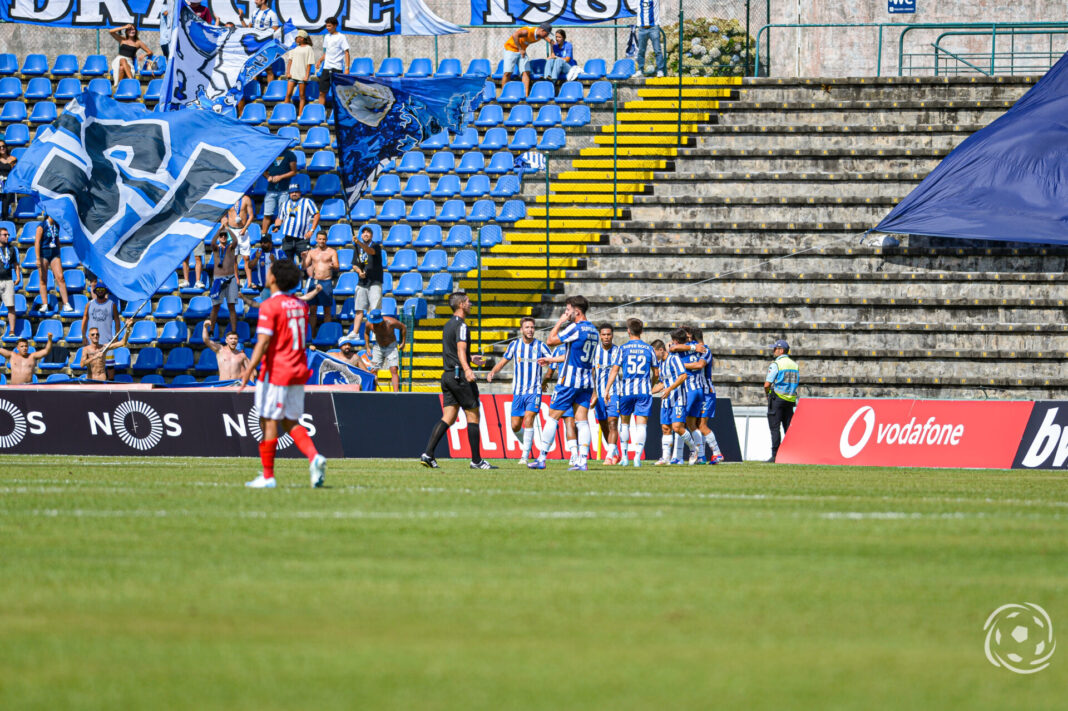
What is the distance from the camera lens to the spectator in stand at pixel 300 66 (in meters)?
32.6

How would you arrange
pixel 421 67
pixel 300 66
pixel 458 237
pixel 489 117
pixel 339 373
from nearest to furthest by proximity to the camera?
pixel 339 373 < pixel 458 237 < pixel 489 117 < pixel 300 66 < pixel 421 67

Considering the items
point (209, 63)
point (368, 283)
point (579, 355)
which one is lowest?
point (579, 355)

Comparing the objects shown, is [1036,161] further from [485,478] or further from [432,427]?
[485,478]

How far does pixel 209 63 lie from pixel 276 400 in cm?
1834

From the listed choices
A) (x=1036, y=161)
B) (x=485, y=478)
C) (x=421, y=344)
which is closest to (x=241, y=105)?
(x=421, y=344)

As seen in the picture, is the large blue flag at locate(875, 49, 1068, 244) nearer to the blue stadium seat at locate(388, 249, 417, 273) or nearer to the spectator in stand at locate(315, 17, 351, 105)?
the blue stadium seat at locate(388, 249, 417, 273)

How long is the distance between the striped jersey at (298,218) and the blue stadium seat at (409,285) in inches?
82.5

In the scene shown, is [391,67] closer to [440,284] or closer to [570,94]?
[570,94]

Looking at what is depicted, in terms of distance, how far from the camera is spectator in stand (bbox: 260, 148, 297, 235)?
2936 cm

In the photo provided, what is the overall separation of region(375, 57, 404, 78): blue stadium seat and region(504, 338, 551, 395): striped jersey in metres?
13.9

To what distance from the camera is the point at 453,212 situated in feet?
98.2

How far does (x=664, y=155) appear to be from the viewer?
30.1m

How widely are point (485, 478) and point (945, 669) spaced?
419 inches

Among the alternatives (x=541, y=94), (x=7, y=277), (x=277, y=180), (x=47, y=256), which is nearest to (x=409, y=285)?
(x=277, y=180)
